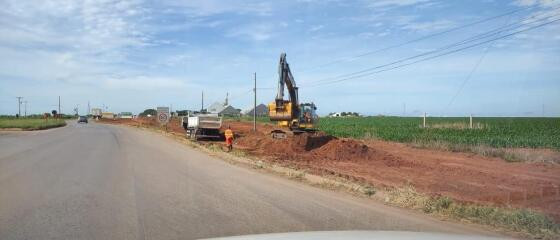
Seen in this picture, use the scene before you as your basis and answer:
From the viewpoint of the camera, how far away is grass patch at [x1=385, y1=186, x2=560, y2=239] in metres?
8.52

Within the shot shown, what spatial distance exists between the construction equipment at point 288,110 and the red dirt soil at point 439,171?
2276 millimetres

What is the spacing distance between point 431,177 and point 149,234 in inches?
467

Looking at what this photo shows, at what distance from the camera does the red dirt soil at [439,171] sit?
13.5 metres

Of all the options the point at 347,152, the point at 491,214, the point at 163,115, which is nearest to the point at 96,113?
the point at 163,115

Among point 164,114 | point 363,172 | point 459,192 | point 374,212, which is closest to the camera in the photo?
point 374,212

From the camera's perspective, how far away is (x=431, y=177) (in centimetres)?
1788

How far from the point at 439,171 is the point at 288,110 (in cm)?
1566

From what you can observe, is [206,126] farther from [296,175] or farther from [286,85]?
[296,175]

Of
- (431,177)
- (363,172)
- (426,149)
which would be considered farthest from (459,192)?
(426,149)

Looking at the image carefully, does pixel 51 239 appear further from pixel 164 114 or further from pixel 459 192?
pixel 164 114

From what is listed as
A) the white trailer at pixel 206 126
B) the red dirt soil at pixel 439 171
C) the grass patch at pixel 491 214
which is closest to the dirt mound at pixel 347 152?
the red dirt soil at pixel 439 171

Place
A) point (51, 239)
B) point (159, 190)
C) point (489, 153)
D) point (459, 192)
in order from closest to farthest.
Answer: point (51, 239) < point (159, 190) < point (459, 192) < point (489, 153)

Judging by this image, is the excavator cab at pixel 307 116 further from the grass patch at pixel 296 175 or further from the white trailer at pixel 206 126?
the grass patch at pixel 296 175

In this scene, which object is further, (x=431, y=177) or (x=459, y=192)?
(x=431, y=177)
